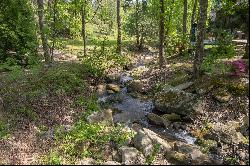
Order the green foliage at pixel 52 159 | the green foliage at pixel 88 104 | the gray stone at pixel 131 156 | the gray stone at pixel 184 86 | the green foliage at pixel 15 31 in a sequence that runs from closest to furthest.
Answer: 1. the green foliage at pixel 52 159
2. the gray stone at pixel 131 156
3. the green foliage at pixel 88 104
4. the gray stone at pixel 184 86
5. the green foliage at pixel 15 31

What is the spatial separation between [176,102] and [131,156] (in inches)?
265

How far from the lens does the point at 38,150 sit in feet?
43.5

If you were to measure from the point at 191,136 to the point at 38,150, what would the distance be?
7.26 m

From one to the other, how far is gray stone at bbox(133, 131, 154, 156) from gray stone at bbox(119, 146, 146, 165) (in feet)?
0.97

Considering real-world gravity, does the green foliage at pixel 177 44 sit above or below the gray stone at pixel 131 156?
above

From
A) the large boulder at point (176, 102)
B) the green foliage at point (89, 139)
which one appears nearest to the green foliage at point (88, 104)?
the green foliage at point (89, 139)

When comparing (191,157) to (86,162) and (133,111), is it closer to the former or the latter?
(86,162)

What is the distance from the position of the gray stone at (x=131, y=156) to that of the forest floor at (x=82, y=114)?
39 cm

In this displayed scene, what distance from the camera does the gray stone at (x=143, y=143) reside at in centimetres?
1337

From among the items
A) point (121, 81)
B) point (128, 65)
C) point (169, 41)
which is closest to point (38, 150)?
point (121, 81)

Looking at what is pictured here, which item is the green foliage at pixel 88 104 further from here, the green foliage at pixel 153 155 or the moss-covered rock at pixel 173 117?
the green foliage at pixel 153 155

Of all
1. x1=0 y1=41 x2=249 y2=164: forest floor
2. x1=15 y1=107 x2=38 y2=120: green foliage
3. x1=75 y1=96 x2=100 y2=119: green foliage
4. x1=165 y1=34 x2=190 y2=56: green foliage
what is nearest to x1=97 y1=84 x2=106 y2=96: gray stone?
x1=0 y1=41 x2=249 y2=164: forest floor

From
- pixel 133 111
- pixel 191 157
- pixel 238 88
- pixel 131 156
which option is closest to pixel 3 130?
pixel 131 156

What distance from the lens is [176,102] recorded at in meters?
18.8
